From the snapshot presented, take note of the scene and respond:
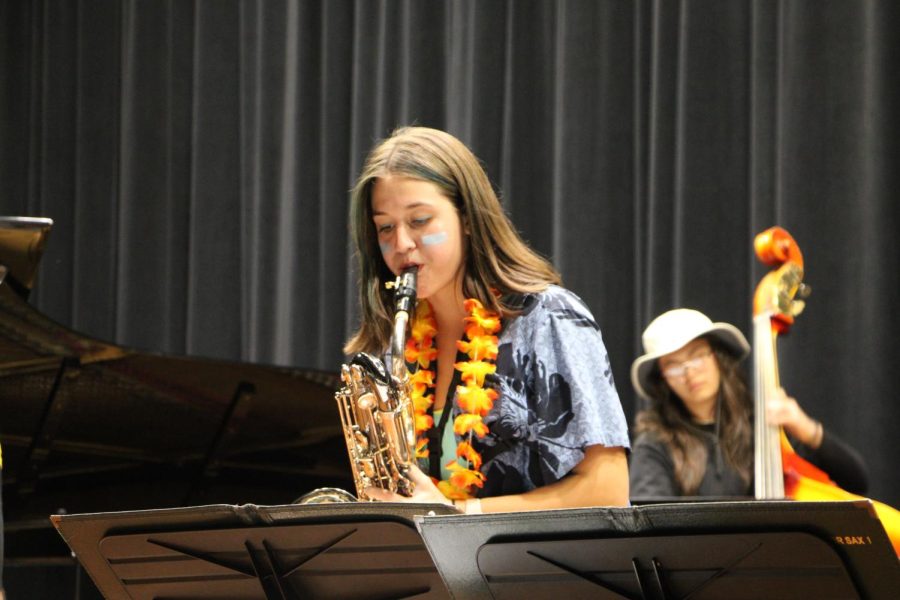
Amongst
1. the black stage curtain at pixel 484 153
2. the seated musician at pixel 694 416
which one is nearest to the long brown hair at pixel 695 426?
the seated musician at pixel 694 416

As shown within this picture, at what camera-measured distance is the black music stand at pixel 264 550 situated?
1738 mm

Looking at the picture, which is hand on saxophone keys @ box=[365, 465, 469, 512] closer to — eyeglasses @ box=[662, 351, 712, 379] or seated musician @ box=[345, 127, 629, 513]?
seated musician @ box=[345, 127, 629, 513]

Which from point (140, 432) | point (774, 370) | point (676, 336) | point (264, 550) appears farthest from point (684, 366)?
point (264, 550)

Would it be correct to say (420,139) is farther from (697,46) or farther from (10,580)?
(10,580)

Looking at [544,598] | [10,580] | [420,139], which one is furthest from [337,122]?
[544,598]

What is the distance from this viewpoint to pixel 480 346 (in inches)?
82.7

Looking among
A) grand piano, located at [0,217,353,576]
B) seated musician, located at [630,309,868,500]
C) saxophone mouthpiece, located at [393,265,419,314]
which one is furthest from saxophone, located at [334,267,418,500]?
seated musician, located at [630,309,868,500]

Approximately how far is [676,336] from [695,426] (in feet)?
0.88

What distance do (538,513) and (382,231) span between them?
69cm

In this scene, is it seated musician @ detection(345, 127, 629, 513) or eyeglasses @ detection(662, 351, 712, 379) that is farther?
eyeglasses @ detection(662, 351, 712, 379)

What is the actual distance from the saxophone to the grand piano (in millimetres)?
1466

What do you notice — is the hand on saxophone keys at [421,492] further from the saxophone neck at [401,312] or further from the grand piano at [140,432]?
the grand piano at [140,432]

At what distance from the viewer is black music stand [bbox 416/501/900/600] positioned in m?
1.49

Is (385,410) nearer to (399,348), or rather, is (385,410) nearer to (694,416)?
(399,348)
